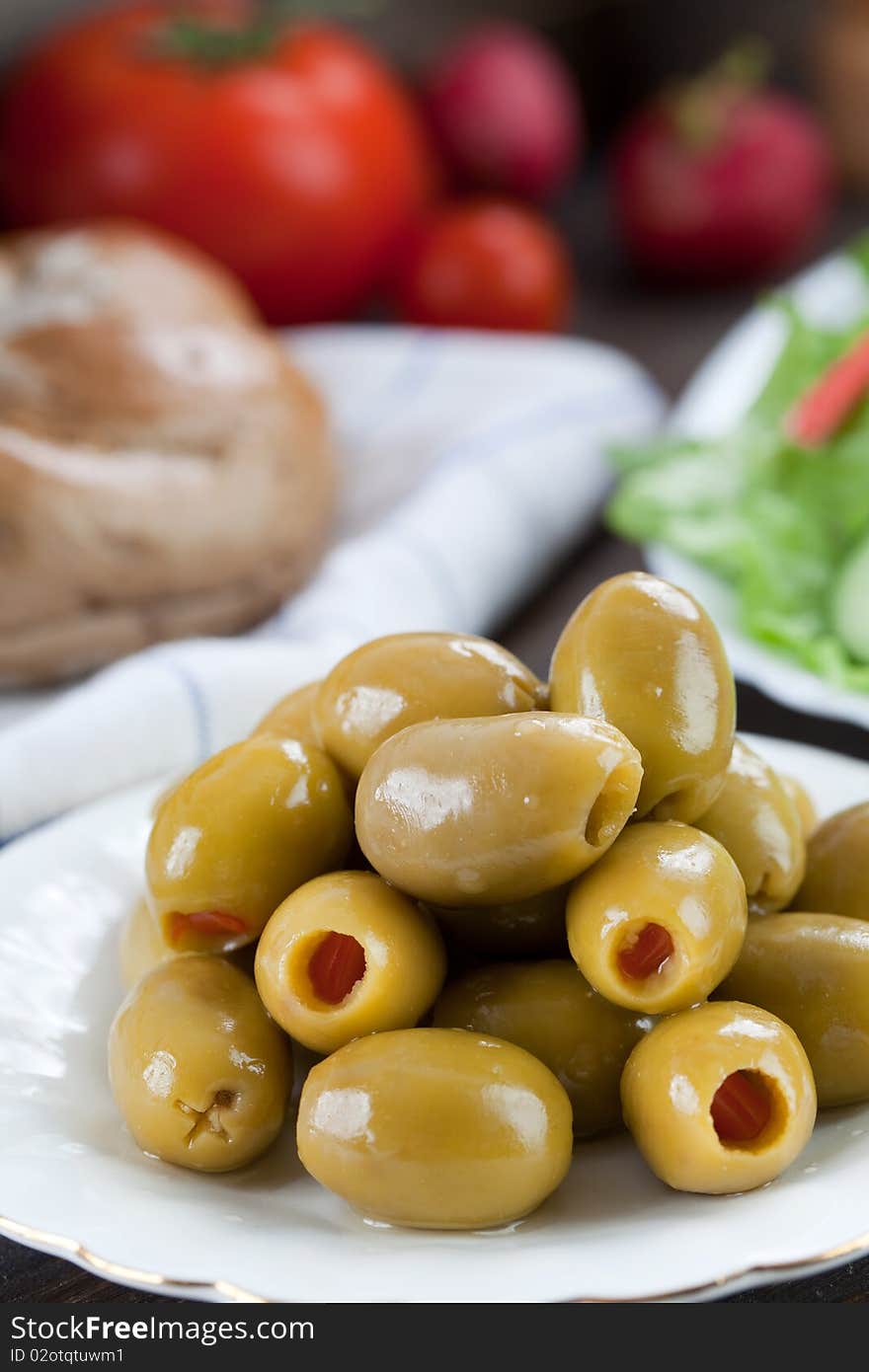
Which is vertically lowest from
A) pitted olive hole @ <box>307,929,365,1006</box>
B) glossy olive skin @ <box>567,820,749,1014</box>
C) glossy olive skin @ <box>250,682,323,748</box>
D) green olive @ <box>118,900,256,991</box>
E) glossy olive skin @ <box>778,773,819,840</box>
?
green olive @ <box>118,900,256,991</box>

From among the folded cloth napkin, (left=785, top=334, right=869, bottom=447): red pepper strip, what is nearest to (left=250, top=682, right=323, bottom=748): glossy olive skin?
the folded cloth napkin

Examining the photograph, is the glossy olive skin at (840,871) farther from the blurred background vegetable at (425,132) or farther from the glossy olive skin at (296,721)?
the blurred background vegetable at (425,132)

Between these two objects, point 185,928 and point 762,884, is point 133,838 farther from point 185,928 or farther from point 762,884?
point 762,884

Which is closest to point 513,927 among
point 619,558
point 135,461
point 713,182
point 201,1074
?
point 201,1074

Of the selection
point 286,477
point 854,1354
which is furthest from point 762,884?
point 286,477

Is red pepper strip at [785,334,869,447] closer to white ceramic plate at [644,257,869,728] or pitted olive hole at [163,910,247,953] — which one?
white ceramic plate at [644,257,869,728]

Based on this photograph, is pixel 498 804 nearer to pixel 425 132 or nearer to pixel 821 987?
pixel 821 987

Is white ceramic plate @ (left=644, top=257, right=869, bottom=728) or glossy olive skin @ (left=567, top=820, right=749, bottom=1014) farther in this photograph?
white ceramic plate @ (left=644, top=257, right=869, bottom=728)
